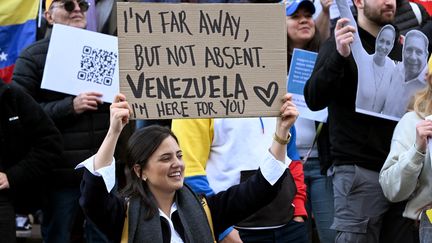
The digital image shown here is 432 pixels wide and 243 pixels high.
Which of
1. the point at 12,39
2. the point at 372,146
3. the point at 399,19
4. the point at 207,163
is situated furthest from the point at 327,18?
the point at 12,39

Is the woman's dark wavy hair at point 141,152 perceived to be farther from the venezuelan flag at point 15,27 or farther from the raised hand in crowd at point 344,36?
the venezuelan flag at point 15,27

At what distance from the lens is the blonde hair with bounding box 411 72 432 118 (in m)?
5.31

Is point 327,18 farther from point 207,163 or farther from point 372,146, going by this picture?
point 207,163

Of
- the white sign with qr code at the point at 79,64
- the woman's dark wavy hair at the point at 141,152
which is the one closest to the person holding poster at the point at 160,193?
the woman's dark wavy hair at the point at 141,152

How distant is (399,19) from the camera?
22.0 ft

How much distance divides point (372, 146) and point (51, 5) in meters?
2.60

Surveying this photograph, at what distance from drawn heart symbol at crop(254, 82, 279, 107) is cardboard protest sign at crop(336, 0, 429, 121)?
147 centimetres

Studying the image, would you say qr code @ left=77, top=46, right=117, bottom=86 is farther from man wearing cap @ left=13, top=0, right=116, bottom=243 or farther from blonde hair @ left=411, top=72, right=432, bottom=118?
blonde hair @ left=411, top=72, right=432, bottom=118

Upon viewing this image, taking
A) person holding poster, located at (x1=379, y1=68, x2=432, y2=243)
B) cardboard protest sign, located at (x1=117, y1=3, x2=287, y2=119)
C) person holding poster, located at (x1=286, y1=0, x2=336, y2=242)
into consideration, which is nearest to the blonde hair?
person holding poster, located at (x1=379, y1=68, x2=432, y2=243)

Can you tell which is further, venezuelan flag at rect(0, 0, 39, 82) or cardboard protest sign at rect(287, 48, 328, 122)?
venezuelan flag at rect(0, 0, 39, 82)

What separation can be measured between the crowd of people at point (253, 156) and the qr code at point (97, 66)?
13cm

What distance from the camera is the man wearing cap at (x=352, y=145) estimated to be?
566 centimetres

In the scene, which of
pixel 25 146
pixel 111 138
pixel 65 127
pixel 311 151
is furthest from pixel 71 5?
pixel 111 138

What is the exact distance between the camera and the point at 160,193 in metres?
4.46
